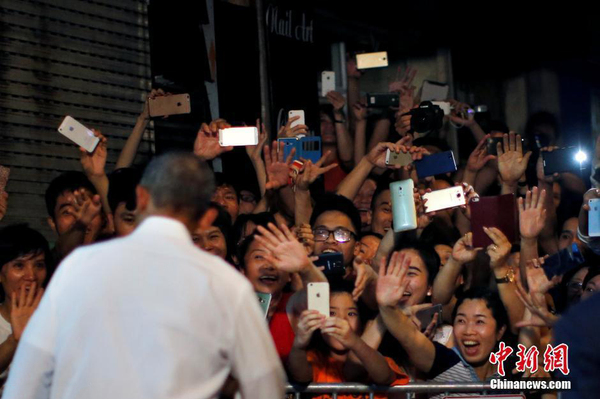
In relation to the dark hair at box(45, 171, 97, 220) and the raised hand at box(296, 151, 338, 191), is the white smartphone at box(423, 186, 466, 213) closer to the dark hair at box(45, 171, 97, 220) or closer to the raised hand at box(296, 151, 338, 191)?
the raised hand at box(296, 151, 338, 191)

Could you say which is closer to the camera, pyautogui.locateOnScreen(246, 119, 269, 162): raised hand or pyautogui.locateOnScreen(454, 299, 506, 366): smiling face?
pyautogui.locateOnScreen(454, 299, 506, 366): smiling face

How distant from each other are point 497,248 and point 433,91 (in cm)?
309

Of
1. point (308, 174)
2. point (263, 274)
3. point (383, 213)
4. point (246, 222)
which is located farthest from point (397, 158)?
point (263, 274)

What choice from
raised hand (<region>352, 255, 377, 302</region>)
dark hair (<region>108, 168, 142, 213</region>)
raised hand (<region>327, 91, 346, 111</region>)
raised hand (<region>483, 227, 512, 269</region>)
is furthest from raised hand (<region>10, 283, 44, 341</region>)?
raised hand (<region>327, 91, 346, 111</region>)

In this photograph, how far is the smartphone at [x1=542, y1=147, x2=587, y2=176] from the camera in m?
6.90

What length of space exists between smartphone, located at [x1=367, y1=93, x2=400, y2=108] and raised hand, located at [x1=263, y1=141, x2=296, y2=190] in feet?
4.37

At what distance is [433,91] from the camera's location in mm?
8992

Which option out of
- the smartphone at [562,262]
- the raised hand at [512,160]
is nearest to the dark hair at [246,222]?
the smartphone at [562,262]

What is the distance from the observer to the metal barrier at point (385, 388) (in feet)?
16.8

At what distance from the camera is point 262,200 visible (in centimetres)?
689

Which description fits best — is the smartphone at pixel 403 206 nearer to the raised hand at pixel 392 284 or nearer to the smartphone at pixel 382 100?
the raised hand at pixel 392 284

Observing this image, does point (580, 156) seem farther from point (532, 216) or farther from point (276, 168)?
point (276, 168)

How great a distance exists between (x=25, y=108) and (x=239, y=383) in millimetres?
4912

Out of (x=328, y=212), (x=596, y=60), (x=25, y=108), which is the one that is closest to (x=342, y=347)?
(x=328, y=212)
